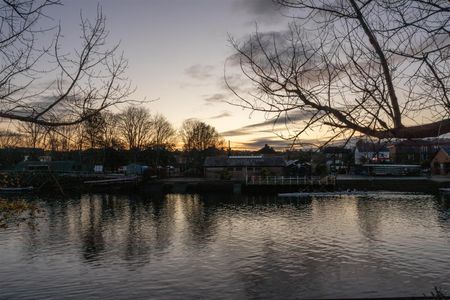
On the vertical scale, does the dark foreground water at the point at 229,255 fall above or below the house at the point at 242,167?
below

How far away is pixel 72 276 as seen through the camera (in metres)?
21.7

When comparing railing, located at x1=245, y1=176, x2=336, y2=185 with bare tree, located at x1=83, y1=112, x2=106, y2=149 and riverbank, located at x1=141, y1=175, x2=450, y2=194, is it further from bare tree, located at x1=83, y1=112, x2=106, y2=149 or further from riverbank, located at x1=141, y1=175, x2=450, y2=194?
bare tree, located at x1=83, y1=112, x2=106, y2=149

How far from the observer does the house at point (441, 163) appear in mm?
89706

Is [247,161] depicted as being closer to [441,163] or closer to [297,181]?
[297,181]

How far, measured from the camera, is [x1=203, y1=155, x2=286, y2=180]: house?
88.4 m

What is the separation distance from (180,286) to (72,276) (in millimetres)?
5720

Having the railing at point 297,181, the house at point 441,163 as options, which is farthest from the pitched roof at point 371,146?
the house at point 441,163

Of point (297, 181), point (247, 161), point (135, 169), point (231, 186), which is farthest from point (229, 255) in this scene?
point (135, 169)

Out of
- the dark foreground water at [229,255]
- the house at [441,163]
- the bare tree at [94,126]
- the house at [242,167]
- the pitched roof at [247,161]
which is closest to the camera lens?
the bare tree at [94,126]

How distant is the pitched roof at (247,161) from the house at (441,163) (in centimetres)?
3212

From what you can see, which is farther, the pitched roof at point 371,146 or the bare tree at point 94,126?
the bare tree at point 94,126

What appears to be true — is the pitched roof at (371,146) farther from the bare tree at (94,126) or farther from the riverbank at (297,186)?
the riverbank at (297,186)

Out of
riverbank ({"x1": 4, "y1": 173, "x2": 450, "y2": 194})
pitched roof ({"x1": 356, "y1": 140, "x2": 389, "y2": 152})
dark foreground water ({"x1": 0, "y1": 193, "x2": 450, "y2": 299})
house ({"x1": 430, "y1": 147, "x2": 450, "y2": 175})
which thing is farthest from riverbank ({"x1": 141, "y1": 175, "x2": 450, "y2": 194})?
pitched roof ({"x1": 356, "y1": 140, "x2": 389, "y2": 152})

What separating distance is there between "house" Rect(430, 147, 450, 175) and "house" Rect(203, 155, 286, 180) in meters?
32.1
